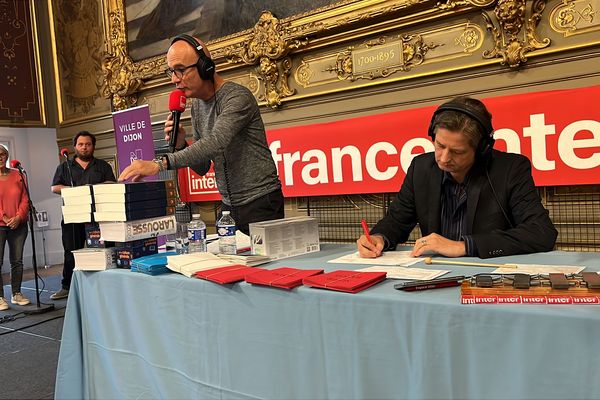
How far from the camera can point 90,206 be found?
182cm

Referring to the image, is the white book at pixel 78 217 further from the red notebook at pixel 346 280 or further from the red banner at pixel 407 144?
the red banner at pixel 407 144

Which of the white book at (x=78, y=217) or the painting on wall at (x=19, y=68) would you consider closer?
the white book at (x=78, y=217)

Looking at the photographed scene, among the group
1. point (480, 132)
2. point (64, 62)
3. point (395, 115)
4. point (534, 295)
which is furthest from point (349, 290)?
point (64, 62)

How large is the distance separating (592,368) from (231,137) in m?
1.39

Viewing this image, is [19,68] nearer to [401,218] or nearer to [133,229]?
[133,229]

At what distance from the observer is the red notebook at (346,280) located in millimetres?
1149

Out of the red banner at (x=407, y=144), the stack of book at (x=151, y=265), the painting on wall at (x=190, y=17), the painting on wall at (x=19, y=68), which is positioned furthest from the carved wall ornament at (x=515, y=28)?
the painting on wall at (x=19, y=68)

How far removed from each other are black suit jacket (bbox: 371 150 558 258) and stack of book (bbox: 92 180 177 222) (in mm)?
840

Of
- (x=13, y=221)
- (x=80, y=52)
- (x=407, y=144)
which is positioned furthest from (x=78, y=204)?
(x=80, y=52)

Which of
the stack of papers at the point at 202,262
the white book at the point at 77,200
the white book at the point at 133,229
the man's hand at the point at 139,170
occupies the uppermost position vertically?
the man's hand at the point at 139,170

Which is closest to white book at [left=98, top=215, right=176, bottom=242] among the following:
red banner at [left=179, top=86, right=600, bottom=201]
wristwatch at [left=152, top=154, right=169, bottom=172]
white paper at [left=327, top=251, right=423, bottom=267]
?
wristwatch at [left=152, top=154, right=169, bottom=172]

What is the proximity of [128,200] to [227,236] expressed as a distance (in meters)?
0.37

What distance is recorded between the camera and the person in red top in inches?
173

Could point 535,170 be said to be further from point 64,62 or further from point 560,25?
point 64,62
